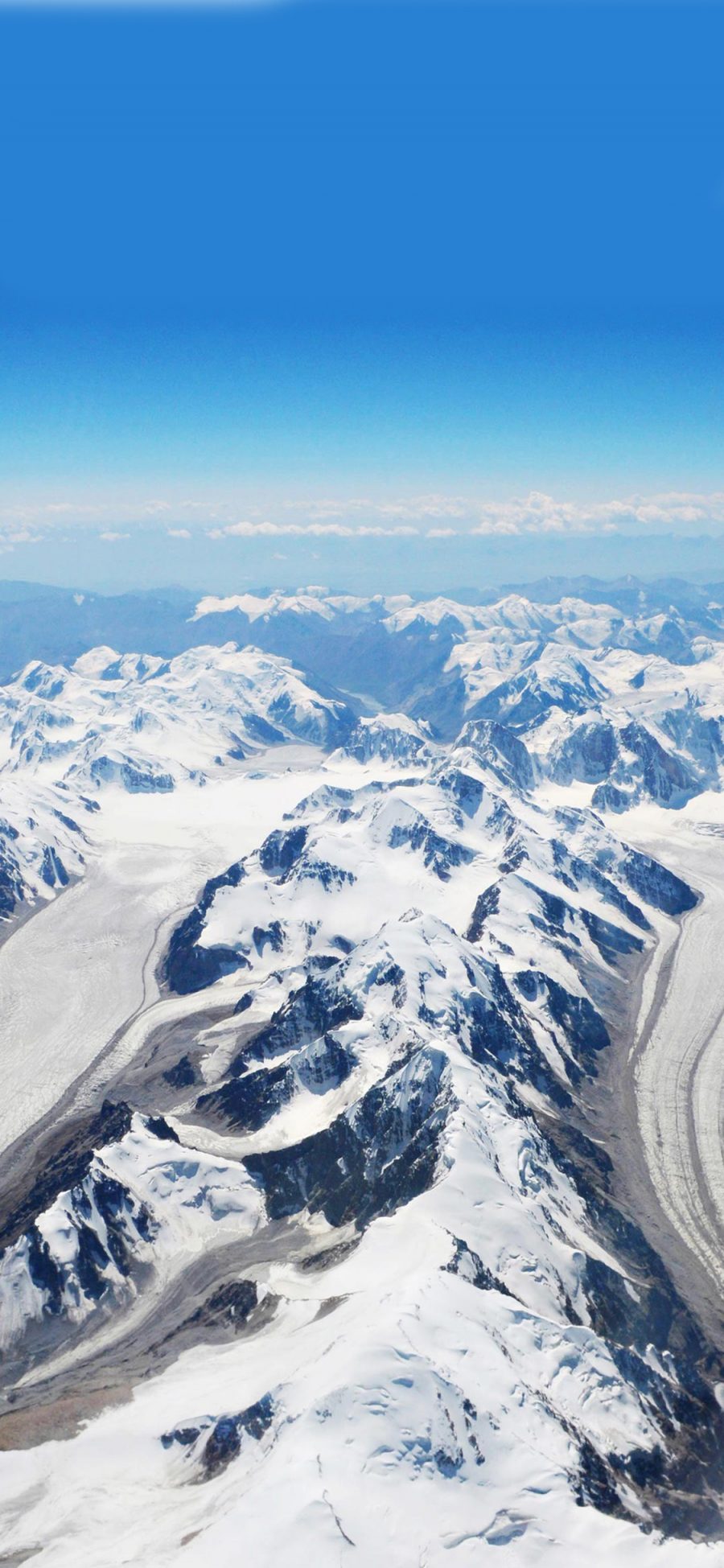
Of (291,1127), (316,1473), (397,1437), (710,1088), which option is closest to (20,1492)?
(316,1473)

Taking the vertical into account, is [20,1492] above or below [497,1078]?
below

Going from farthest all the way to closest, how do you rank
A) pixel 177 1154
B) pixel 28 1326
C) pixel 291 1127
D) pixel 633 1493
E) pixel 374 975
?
pixel 374 975 → pixel 291 1127 → pixel 177 1154 → pixel 28 1326 → pixel 633 1493

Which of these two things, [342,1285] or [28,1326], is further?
[28,1326]

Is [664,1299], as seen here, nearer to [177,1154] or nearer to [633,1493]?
[633,1493]

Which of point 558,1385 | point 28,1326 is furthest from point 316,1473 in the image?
point 28,1326

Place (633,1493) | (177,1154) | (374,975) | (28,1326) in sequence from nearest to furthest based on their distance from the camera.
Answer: (633,1493) < (28,1326) < (177,1154) < (374,975)

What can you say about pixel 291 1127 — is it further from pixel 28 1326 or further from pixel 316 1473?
pixel 316 1473

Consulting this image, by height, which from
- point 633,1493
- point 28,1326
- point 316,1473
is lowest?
point 28,1326

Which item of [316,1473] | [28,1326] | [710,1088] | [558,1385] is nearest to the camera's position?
[316,1473]

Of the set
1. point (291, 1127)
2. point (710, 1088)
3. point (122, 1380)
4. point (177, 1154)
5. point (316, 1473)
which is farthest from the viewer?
point (710, 1088)
